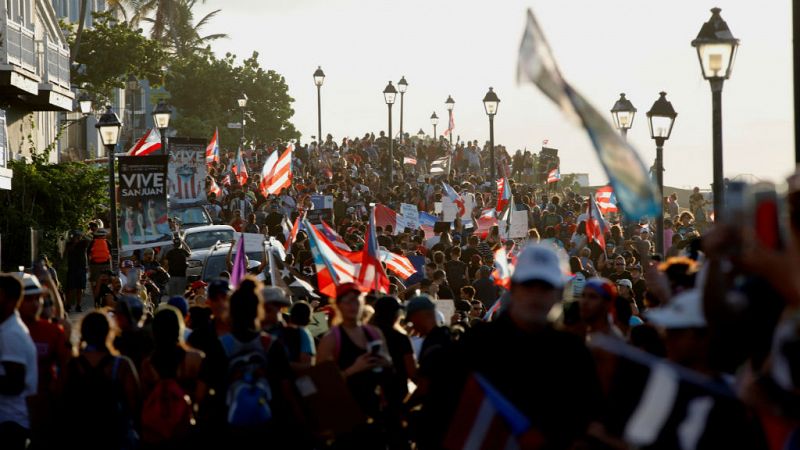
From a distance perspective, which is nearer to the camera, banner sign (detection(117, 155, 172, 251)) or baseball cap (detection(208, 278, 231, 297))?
baseball cap (detection(208, 278, 231, 297))

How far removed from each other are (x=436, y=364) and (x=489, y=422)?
34.6 inches

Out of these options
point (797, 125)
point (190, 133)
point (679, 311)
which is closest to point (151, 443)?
point (679, 311)

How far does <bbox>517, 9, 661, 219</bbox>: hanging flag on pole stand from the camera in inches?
225

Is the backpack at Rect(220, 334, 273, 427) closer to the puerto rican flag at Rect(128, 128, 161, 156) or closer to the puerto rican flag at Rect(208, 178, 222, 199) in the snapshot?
the puerto rican flag at Rect(128, 128, 161, 156)

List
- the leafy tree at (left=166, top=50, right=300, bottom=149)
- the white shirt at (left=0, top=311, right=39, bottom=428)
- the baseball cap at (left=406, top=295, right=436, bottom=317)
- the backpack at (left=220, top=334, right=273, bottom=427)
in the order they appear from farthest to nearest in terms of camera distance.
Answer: the leafy tree at (left=166, top=50, right=300, bottom=149), the baseball cap at (left=406, top=295, right=436, bottom=317), the white shirt at (left=0, top=311, right=39, bottom=428), the backpack at (left=220, top=334, right=273, bottom=427)

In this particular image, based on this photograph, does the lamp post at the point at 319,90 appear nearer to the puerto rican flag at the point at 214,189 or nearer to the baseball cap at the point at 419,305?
the puerto rican flag at the point at 214,189

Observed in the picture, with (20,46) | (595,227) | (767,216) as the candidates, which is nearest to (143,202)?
(595,227)

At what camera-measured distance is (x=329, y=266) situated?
1594cm

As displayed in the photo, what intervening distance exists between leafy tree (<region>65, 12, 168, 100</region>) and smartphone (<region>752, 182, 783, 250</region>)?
4405 centimetres

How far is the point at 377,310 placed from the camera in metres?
10.3

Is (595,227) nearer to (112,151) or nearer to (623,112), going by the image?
(623,112)

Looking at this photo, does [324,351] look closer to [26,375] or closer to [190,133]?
[26,375]

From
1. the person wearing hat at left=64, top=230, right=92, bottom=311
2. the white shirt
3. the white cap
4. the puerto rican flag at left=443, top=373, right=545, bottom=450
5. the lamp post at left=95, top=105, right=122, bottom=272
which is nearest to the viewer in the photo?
the white cap

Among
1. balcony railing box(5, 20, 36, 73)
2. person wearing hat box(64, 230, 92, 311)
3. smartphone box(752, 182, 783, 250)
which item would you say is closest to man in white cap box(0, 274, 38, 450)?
smartphone box(752, 182, 783, 250)
